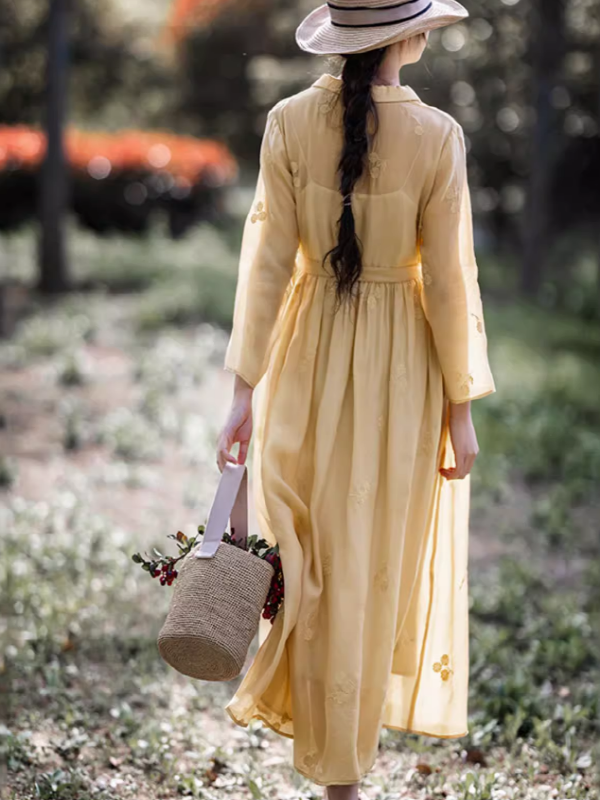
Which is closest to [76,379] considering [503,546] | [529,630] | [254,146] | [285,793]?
[503,546]

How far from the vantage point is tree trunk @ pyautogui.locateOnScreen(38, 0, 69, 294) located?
862 centimetres

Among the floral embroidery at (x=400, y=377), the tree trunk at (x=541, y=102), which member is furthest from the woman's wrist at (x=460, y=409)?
the tree trunk at (x=541, y=102)

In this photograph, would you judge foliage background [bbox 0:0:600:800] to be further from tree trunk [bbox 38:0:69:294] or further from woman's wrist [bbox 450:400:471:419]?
→ woman's wrist [bbox 450:400:471:419]

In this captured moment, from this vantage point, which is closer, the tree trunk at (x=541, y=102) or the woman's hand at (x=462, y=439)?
the woman's hand at (x=462, y=439)

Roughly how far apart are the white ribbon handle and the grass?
846 millimetres

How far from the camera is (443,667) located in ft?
8.72

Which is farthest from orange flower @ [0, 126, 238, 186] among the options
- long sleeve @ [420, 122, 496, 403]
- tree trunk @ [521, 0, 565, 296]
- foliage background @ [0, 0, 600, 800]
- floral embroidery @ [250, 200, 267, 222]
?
long sleeve @ [420, 122, 496, 403]

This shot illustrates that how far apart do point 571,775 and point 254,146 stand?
16065mm

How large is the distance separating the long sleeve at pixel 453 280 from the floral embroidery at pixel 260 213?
0.37 meters

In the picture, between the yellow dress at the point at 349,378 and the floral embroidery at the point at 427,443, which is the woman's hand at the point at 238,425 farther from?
the floral embroidery at the point at 427,443

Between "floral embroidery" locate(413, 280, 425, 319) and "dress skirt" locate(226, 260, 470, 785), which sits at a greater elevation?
"floral embroidery" locate(413, 280, 425, 319)

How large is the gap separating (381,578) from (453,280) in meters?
0.70

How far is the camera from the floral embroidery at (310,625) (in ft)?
7.99

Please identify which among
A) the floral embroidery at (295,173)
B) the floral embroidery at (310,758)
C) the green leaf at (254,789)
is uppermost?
the floral embroidery at (295,173)
